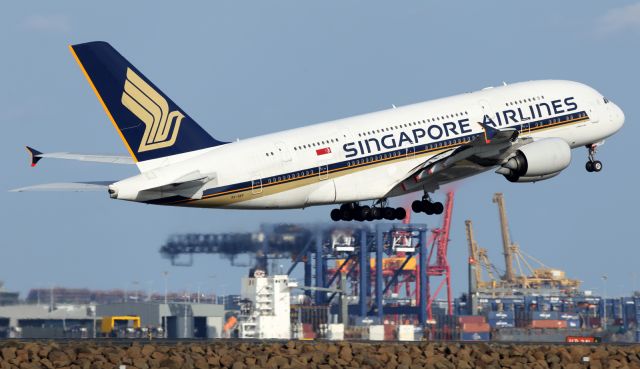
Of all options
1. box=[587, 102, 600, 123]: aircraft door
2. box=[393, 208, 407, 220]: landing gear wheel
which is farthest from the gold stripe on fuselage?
box=[587, 102, 600, 123]: aircraft door

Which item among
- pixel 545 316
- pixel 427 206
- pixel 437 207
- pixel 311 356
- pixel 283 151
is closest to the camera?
pixel 311 356

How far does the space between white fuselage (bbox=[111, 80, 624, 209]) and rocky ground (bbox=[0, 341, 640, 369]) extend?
7.18 m

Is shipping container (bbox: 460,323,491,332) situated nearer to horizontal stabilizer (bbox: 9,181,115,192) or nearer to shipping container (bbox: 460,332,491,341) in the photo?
shipping container (bbox: 460,332,491,341)

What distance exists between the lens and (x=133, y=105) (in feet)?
166

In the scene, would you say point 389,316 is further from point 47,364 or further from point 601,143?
point 47,364

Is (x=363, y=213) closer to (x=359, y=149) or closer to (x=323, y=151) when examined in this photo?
(x=359, y=149)

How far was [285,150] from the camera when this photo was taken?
51781mm

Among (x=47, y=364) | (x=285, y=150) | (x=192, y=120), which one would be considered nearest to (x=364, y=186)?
(x=285, y=150)

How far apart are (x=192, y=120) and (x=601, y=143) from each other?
68.5ft

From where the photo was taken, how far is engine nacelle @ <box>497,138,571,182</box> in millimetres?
55750

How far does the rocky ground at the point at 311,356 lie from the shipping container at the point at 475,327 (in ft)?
230

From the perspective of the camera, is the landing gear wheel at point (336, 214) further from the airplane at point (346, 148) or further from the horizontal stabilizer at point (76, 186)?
the horizontal stabilizer at point (76, 186)

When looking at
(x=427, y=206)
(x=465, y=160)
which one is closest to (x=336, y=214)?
(x=427, y=206)

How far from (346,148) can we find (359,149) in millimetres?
644
